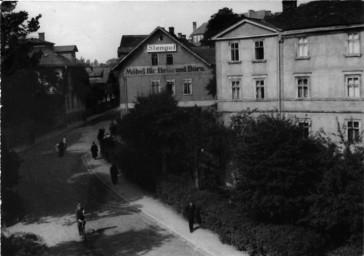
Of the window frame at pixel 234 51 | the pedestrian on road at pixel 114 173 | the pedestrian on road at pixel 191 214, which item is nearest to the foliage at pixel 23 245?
the pedestrian on road at pixel 191 214

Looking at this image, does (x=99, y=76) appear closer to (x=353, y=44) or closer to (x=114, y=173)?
(x=114, y=173)

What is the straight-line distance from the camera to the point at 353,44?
28078 mm

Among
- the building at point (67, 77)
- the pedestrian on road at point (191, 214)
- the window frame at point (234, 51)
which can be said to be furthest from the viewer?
the building at point (67, 77)

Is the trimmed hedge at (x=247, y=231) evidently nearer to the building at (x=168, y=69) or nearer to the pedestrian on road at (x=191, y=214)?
the pedestrian on road at (x=191, y=214)

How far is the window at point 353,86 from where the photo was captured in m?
28.4

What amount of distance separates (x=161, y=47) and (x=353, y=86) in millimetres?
18359

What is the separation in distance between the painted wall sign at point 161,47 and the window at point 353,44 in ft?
55.3

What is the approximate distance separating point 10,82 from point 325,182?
1417cm

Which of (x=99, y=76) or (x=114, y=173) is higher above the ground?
(x=99, y=76)

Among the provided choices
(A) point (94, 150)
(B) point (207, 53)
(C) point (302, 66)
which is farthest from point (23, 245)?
(B) point (207, 53)

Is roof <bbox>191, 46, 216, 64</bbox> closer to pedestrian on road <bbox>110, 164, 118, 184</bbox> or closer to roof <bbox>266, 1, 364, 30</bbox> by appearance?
roof <bbox>266, 1, 364, 30</bbox>

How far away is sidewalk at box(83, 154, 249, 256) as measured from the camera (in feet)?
62.6

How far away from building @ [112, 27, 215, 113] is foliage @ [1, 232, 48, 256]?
25.1 meters

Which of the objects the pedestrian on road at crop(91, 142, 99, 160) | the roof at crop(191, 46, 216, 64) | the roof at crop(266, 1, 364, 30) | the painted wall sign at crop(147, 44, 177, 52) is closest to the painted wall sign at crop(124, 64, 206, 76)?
the roof at crop(191, 46, 216, 64)
